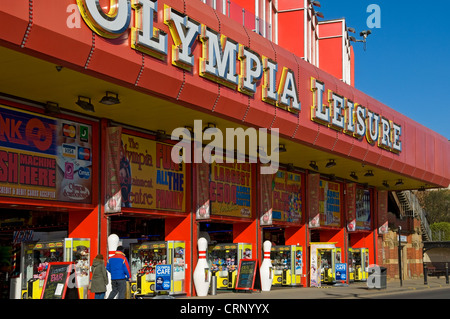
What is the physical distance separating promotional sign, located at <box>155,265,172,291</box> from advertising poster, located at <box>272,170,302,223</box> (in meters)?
8.82

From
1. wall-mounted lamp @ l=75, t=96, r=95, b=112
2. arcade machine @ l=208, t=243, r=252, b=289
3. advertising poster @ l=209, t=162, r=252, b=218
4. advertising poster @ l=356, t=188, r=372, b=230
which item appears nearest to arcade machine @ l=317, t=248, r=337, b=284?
advertising poster @ l=209, t=162, r=252, b=218

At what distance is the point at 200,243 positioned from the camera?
2459 centimetres

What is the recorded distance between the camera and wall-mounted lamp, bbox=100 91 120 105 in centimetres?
1836

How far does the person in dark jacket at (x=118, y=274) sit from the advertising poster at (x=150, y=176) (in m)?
4.01

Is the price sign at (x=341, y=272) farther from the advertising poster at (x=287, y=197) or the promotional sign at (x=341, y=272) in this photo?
the advertising poster at (x=287, y=197)

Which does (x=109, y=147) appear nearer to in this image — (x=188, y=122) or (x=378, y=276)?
(x=188, y=122)

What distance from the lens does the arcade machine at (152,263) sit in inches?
925

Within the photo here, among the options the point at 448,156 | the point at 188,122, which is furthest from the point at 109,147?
the point at 448,156

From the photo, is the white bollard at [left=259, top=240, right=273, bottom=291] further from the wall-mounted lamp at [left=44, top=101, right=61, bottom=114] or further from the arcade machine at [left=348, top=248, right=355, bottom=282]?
the wall-mounted lamp at [left=44, top=101, right=61, bottom=114]

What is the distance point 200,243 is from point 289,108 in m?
5.64

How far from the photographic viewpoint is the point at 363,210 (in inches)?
1591

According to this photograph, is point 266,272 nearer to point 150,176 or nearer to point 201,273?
point 201,273

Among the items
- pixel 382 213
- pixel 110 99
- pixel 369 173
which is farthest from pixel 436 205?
pixel 110 99

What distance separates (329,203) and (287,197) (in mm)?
4905
